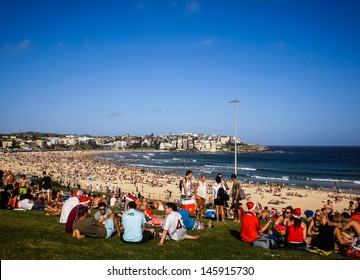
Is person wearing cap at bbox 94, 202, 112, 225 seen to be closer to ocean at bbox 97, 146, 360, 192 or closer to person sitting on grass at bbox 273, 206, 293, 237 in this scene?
person sitting on grass at bbox 273, 206, 293, 237

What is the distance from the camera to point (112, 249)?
6.90m

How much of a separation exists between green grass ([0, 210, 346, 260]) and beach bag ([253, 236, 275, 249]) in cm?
18

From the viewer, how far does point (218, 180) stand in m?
10.8

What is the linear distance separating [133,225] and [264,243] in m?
3.27

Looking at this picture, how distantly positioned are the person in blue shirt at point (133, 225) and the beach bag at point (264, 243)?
280 centimetres

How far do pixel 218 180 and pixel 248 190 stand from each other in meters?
35.7

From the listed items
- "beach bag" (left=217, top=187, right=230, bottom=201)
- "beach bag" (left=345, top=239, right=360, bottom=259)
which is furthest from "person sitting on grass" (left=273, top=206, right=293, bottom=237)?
Result: "beach bag" (left=217, top=187, right=230, bottom=201)

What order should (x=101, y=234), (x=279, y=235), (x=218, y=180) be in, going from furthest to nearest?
(x=218, y=180), (x=279, y=235), (x=101, y=234)

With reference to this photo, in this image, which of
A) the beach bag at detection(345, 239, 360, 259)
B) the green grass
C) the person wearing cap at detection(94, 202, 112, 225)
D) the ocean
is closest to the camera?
the green grass

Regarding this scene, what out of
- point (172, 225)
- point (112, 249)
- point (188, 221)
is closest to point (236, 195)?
point (188, 221)

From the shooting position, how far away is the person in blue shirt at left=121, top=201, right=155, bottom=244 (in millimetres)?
7320
